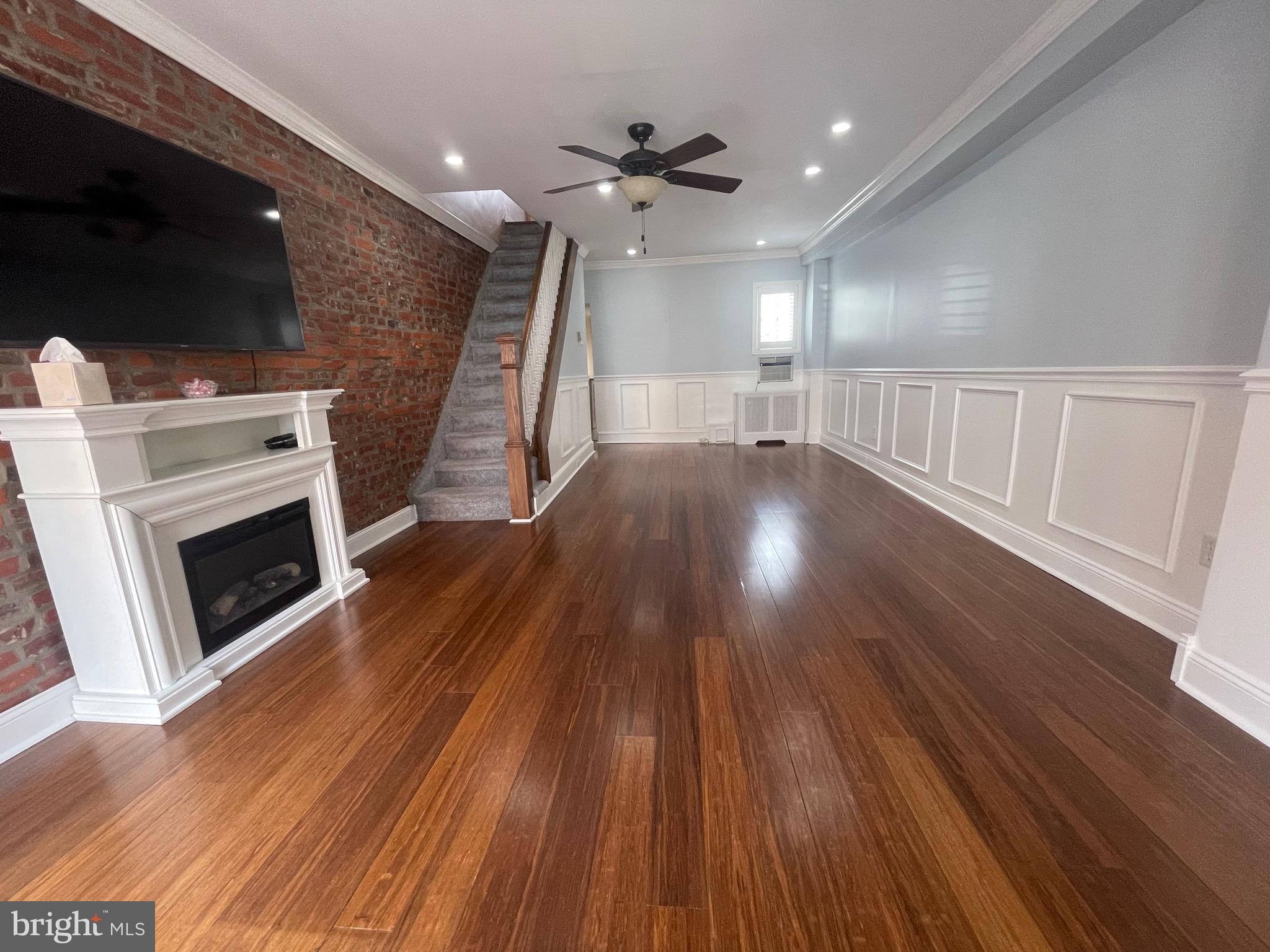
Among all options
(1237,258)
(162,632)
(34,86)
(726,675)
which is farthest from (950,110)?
(162,632)

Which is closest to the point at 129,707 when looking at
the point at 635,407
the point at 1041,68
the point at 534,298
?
the point at 534,298

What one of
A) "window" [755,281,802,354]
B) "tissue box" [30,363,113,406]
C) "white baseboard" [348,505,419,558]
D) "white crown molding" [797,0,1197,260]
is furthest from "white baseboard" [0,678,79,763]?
"window" [755,281,802,354]

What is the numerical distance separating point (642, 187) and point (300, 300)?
2.11m

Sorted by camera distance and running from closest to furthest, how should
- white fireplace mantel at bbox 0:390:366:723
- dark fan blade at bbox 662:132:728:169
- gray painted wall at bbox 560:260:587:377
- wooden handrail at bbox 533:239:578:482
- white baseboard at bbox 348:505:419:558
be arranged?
white fireplace mantel at bbox 0:390:366:723, dark fan blade at bbox 662:132:728:169, white baseboard at bbox 348:505:419:558, wooden handrail at bbox 533:239:578:482, gray painted wall at bbox 560:260:587:377

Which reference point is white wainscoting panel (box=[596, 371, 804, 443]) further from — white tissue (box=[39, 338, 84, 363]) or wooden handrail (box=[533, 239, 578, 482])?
white tissue (box=[39, 338, 84, 363])

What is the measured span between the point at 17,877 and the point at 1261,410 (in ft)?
11.2

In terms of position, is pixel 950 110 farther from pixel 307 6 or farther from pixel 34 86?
pixel 34 86

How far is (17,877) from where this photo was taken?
1.09 m

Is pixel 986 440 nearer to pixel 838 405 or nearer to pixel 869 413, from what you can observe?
pixel 869 413

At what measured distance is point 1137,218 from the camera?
2.02 meters

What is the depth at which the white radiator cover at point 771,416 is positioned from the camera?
260 inches

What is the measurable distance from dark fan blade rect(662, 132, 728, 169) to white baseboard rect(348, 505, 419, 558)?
2.95 m

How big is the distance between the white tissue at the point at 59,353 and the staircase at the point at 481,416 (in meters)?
2.35

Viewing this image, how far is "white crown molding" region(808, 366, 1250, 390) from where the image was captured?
66.9 inches
